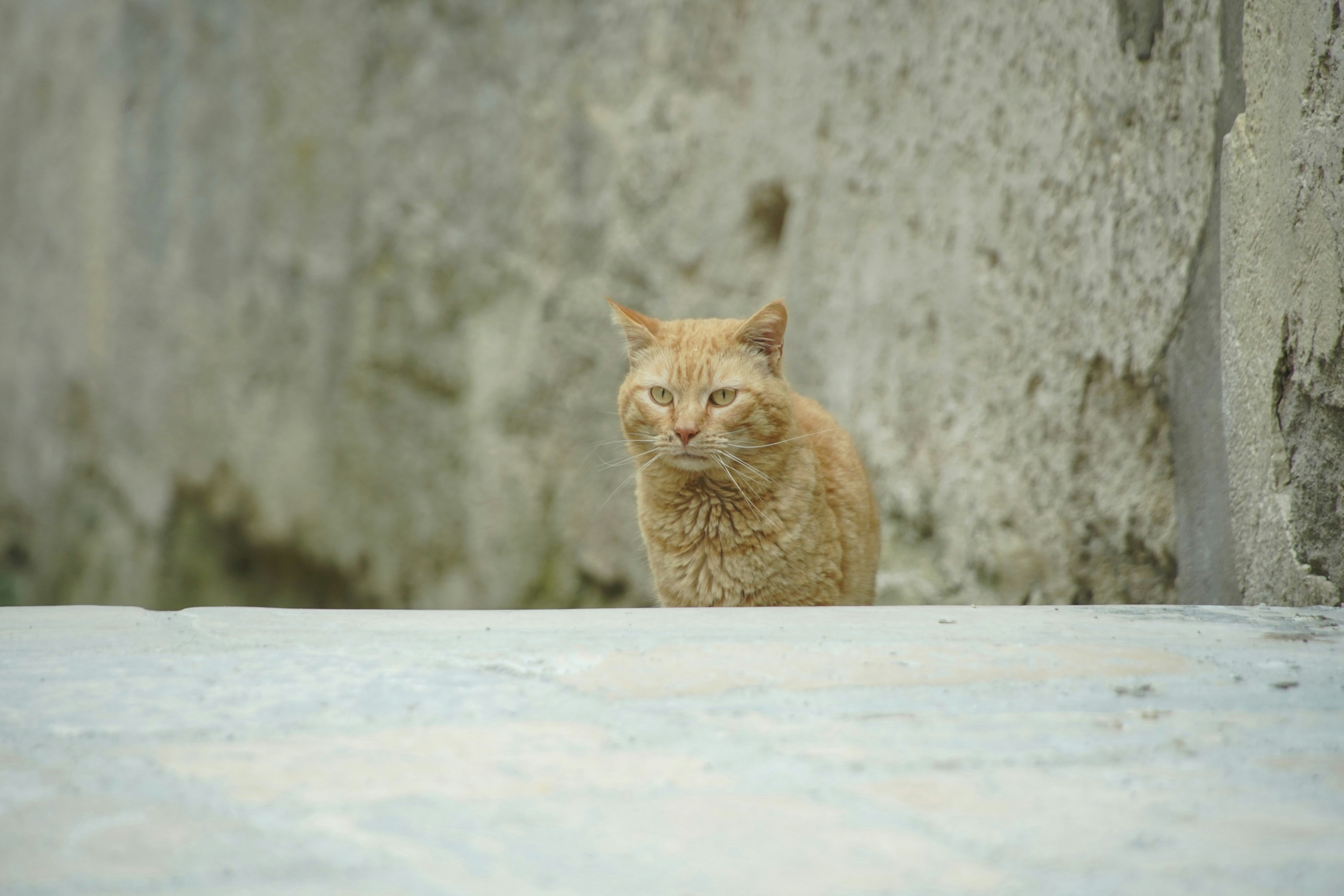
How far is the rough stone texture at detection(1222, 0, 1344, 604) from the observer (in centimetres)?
165

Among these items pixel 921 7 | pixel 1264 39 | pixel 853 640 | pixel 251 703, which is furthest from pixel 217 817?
pixel 921 7

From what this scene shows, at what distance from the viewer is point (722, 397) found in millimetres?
2553

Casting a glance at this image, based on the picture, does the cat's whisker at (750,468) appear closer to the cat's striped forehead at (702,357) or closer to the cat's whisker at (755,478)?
the cat's whisker at (755,478)

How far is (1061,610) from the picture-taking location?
5.49 ft

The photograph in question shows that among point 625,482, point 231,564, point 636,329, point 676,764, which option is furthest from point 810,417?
point 231,564

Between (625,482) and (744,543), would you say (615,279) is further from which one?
(744,543)

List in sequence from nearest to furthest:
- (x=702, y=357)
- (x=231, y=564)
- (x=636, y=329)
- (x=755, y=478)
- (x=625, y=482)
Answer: (x=755, y=478), (x=702, y=357), (x=636, y=329), (x=625, y=482), (x=231, y=564)

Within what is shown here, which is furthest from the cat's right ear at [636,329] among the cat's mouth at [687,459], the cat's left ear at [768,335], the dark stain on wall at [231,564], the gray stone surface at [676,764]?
the dark stain on wall at [231,564]

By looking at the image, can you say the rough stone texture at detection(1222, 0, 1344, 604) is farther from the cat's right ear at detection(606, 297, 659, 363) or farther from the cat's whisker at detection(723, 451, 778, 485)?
the cat's right ear at detection(606, 297, 659, 363)

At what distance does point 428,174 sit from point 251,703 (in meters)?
3.90

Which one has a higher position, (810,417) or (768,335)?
(768,335)

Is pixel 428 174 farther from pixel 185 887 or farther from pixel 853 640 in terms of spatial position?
pixel 185 887

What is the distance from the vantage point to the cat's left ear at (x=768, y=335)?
259 cm

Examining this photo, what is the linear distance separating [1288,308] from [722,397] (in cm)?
124
